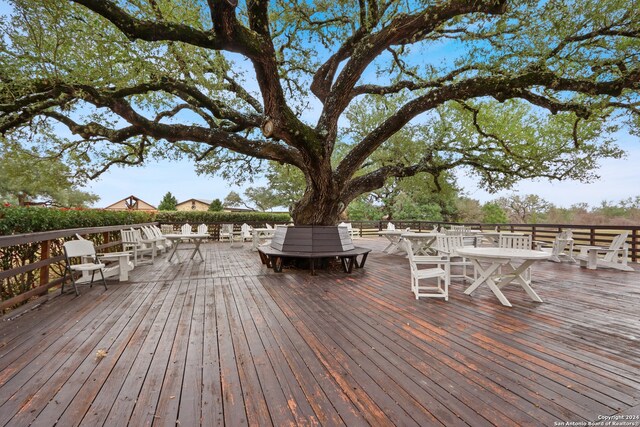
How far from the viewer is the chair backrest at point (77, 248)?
4.04 meters

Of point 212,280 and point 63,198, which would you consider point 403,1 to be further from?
point 63,198

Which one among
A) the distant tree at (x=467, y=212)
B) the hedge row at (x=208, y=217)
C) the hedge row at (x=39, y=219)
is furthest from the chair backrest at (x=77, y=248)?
the distant tree at (x=467, y=212)

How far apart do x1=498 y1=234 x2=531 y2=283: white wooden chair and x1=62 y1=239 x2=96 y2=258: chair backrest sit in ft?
21.0

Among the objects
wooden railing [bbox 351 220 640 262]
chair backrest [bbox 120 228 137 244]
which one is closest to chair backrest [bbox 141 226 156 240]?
chair backrest [bbox 120 228 137 244]

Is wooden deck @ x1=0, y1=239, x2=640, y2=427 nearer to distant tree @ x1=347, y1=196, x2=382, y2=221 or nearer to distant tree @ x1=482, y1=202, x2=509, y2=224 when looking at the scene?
distant tree @ x1=347, y1=196, x2=382, y2=221

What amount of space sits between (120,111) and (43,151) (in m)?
3.97

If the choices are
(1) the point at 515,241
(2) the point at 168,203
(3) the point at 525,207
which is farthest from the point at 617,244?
(2) the point at 168,203

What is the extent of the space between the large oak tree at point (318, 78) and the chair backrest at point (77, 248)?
230cm

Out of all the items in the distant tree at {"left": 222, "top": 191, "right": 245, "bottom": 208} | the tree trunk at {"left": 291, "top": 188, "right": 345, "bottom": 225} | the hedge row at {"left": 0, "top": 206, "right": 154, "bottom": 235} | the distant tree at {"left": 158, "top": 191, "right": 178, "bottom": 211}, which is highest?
the distant tree at {"left": 222, "top": 191, "right": 245, "bottom": 208}

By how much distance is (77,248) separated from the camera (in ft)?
13.8

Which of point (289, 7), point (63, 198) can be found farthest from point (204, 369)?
point (63, 198)

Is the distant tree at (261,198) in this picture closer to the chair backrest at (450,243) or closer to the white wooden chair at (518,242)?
the chair backrest at (450,243)

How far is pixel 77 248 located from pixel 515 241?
6653 millimetres

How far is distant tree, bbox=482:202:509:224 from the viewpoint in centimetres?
2270
